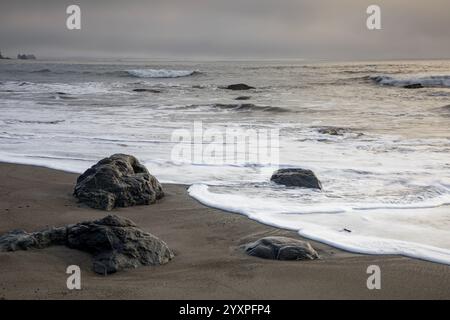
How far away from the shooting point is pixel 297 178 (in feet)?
21.1

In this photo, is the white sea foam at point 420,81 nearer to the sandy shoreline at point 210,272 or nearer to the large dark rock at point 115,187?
the large dark rock at point 115,187

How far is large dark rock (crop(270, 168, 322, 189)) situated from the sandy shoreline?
1576 millimetres

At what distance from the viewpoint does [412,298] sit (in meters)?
3.30

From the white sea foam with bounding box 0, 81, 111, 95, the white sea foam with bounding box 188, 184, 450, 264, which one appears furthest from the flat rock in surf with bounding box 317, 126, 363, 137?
the white sea foam with bounding box 0, 81, 111, 95


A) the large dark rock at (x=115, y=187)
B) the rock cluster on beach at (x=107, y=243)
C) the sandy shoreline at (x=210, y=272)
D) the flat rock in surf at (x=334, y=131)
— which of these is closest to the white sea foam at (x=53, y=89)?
the flat rock in surf at (x=334, y=131)

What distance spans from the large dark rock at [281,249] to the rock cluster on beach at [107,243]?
2.21 ft

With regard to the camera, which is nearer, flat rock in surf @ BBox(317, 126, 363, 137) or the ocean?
the ocean

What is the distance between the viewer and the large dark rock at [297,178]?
6.36 metres

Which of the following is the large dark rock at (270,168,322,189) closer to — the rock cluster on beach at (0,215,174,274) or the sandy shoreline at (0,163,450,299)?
the sandy shoreline at (0,163,450,299)

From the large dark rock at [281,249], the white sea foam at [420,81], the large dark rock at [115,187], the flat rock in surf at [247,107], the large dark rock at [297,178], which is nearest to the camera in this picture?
the large dark rock at [281,249]

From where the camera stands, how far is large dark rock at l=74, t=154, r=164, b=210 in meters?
5.36

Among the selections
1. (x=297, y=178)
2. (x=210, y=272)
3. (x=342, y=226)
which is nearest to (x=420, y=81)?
(x=297, y=178)

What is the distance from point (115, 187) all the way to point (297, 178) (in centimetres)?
229
